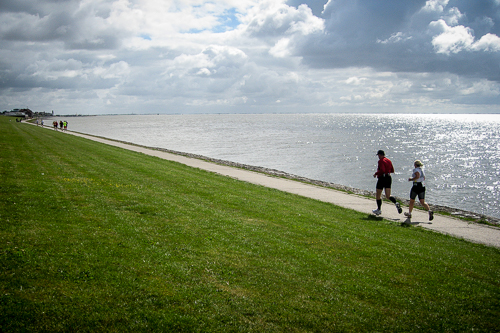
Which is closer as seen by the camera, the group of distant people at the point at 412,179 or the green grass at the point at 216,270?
the green grass at the point at 216,270

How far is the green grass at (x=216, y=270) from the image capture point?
15.0 ft

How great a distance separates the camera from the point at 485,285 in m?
6.63

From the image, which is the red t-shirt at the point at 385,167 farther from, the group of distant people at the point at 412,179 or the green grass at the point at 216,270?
the green grass at the point at 216,270

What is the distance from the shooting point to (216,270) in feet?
19.7

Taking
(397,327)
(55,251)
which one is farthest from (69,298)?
(397,327)

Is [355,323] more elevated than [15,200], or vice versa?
[15,200]

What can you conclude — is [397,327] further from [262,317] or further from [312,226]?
[312,226]

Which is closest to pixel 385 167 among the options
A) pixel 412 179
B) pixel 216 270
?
pixel 412 179

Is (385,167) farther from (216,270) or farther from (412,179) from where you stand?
(216,270)

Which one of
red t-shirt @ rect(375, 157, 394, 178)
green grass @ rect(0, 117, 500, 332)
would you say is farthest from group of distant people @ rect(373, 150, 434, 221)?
green grass @ rect(0, 117, 500, 332)

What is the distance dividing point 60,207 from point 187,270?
5.18m

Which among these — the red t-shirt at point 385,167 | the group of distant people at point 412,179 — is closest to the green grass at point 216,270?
the group of distant people at point 412,179

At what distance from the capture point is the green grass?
15.0 feet

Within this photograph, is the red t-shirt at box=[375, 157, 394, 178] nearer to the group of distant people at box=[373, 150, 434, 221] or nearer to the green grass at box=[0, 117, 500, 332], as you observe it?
the group of distant people at box=[373, 150, 434, 221]
